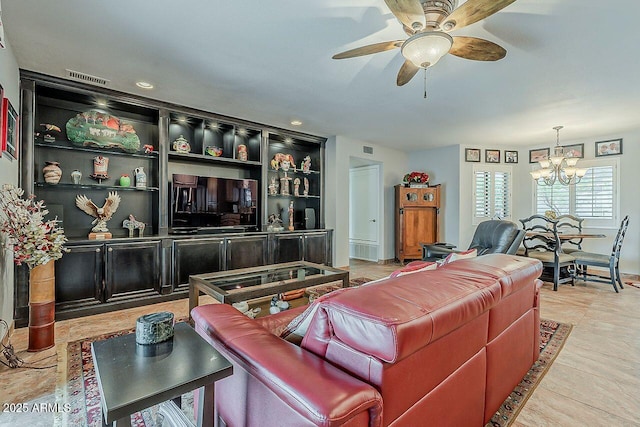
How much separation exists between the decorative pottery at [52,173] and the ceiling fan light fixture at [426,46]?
3.60 m

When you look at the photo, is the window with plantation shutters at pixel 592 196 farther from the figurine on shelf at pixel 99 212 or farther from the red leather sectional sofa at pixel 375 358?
the figurine on shelf at pixel 99 212

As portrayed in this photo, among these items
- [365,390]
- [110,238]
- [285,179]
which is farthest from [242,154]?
[365,390]

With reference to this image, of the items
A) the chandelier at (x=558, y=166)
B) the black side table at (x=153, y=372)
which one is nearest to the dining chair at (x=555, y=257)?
the chandelier at (x=558, y=166)

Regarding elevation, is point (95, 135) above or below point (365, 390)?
above

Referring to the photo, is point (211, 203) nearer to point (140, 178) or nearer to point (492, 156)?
point (140, 178)

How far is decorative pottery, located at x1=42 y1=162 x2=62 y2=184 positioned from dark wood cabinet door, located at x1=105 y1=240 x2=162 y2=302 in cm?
86

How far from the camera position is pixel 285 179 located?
17.5 feet

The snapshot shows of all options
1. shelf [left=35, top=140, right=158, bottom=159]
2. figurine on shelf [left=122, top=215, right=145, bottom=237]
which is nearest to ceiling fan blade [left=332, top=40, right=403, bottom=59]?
shelf [left=35, top=140, right=158, bottom=159]

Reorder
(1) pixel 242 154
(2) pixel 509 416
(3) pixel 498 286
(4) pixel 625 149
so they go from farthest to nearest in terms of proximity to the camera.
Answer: (4) pixel 625 149 < (1) pixel 242 154 < (2) pixel 509 416 < (3) pixel 498 286

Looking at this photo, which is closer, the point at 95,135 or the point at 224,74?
the point at 224,74

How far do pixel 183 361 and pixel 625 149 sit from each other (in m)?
7.21

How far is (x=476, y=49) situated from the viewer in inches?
83.7

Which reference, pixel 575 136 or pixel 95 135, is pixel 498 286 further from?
pixel 575 136

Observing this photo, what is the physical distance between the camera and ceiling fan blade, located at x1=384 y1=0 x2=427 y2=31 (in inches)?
66.9
